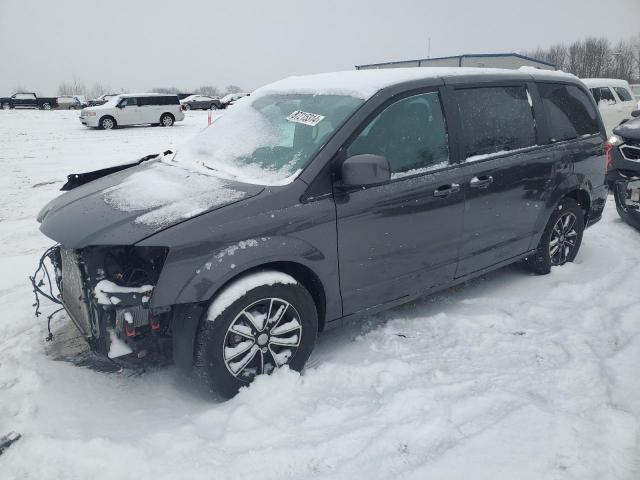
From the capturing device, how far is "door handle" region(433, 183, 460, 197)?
11.2 ft

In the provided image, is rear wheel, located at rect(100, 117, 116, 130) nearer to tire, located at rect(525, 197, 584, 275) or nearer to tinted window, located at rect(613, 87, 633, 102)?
tinted window, located at rect(613, 87, 633, 102)

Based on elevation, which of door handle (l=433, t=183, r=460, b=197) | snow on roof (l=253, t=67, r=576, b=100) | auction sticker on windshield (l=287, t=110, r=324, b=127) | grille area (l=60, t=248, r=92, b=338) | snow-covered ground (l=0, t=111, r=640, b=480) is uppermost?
snow on roof (l=253, t=67, r=576, b=100)

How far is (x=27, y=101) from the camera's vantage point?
133ft

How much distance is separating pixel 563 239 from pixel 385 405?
3052 mm

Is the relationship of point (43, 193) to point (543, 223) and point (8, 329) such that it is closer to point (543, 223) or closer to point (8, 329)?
point (8, 329)

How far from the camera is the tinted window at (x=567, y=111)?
439cm

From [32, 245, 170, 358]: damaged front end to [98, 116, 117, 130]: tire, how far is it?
21687 millimetres

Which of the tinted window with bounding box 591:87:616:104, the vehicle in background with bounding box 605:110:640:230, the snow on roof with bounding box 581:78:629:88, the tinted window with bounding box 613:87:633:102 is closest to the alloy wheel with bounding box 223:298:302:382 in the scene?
the vehicle in background with bounding box 605:110:640:230

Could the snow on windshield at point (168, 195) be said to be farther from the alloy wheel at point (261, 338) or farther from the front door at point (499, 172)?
the front door at point (499, 172)

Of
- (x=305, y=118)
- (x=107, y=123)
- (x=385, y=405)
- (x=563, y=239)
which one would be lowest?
(x=385, y=405)

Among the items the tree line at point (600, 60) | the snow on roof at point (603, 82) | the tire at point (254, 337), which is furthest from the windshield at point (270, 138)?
the tree line at point (600, 60)

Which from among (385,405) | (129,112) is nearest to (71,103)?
(129,112)

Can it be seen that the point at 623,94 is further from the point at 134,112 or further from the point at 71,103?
the point at 71,103

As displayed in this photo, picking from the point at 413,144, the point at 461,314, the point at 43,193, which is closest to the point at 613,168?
the point at 461,314
